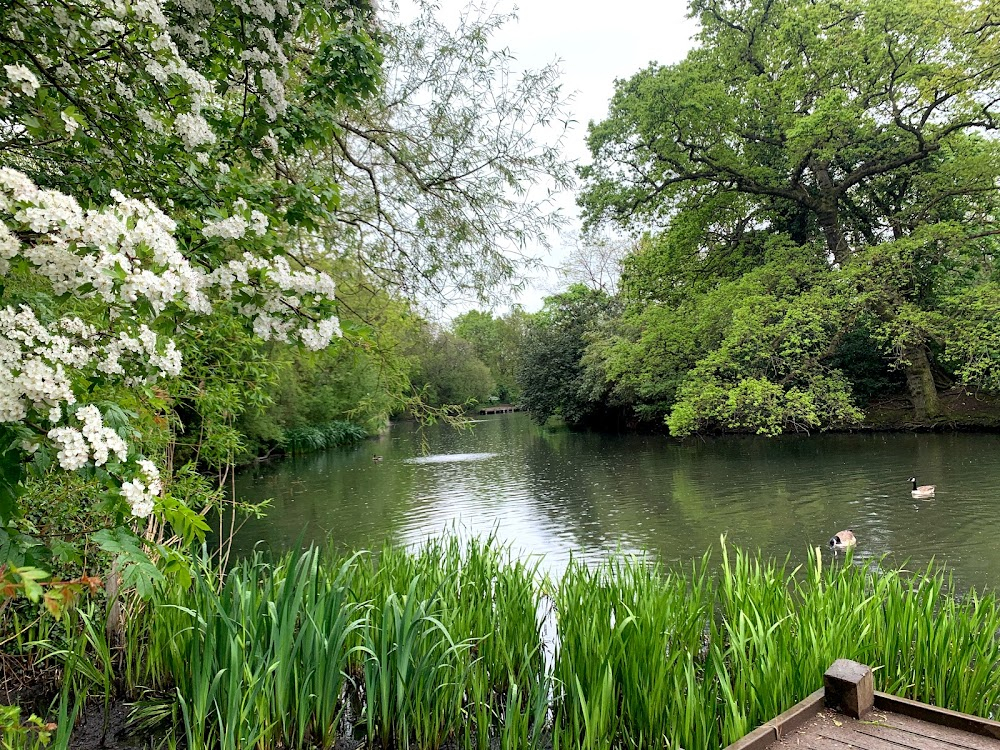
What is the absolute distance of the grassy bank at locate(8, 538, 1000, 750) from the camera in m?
2.45

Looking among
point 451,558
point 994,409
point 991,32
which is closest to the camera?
point 451,558

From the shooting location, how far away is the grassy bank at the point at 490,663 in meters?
2.45

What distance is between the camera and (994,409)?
15539 mm

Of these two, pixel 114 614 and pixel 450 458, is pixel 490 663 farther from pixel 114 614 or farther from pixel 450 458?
pixel 450 458

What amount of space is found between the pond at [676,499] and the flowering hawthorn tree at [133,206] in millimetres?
2297

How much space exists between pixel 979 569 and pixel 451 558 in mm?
5472

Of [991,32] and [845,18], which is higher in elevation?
[845,18]

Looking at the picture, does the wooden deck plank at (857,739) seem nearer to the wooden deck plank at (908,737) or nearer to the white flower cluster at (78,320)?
the wooden deck plank at (908,737)

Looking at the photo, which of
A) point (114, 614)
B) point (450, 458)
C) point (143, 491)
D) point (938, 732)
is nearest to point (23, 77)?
point (143, 491)

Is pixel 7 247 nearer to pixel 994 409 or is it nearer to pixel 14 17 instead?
pixel 14 17

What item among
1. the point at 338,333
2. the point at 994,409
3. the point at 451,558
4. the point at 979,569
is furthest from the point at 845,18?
the point at 338,333

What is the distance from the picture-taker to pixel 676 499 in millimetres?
11031

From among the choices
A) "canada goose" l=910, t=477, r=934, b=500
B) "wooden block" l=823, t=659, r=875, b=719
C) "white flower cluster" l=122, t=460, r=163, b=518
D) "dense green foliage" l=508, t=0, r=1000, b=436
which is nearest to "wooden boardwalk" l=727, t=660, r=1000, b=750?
"wooden block" l=823, t=659, r=875, b=719

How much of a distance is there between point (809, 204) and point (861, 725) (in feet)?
50.9
